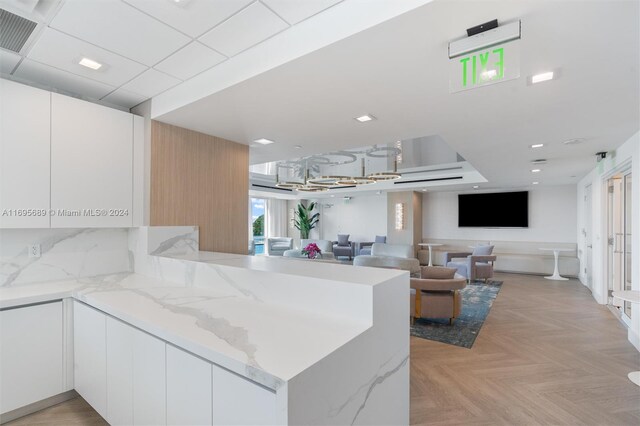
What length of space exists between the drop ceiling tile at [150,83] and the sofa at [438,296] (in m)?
3.95

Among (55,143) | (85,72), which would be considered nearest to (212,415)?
(55,143)

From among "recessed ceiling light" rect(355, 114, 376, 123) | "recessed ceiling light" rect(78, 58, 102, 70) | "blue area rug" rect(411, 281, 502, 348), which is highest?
"recessed ceiling light" rect(78, 58, 102, 70)

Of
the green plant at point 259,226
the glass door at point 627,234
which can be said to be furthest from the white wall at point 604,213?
the green plant at point 259,226

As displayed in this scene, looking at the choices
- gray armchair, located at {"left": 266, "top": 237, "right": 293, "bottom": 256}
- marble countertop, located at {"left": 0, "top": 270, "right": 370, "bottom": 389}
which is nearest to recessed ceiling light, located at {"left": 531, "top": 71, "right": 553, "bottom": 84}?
marble countertop, located at {"left": 0, "top": 270, "right": 370, "bottom": 389}

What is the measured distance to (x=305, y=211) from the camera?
524 inches

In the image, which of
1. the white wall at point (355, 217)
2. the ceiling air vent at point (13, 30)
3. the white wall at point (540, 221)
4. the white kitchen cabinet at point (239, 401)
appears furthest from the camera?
the white wall at point (355, 217)

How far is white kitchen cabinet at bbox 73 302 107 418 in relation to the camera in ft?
7.06

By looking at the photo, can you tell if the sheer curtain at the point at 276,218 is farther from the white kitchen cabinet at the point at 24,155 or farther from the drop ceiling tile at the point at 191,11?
the drop ceiling tile at the point at 191,11

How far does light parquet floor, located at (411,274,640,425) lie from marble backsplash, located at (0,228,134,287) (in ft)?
10.6

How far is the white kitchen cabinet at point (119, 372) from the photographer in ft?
6.22

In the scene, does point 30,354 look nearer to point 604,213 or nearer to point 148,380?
point 148,380

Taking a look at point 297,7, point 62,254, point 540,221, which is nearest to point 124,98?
point 62,254

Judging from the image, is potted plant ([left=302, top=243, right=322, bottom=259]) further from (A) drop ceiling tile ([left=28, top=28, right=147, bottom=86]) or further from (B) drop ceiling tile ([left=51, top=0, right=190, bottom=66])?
(B) drop ceiling tile ([left=51, top=0, right=190, bottom=66])

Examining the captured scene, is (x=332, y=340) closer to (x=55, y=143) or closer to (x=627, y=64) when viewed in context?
(x=627, y=64)
